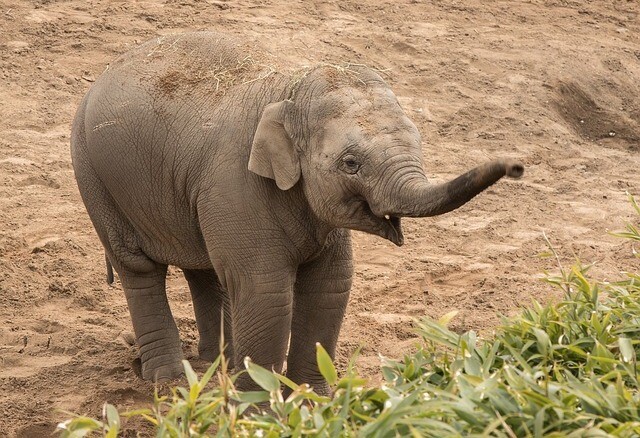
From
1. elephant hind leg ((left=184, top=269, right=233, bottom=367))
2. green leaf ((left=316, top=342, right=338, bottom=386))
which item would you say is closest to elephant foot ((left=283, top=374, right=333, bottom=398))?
elephant hind leg ((left=184, top=269, right=233, bottom=367))

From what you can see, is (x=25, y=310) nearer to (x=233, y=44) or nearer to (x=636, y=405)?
(x=233, y=44)

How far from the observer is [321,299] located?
575cm

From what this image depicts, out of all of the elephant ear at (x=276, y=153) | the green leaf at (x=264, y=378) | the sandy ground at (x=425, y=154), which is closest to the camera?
the green leaf at (x=264, y=378)

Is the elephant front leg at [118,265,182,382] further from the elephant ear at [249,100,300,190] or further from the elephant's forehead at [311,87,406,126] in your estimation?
the elephant's forehead at [311,87,406,126]

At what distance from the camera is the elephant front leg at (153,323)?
6.27 metres

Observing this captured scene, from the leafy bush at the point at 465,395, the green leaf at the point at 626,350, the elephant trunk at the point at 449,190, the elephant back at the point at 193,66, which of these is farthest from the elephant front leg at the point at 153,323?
the green leaf at the point at 626,350

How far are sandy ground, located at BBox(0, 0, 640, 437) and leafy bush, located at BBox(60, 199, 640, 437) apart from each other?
1.25m

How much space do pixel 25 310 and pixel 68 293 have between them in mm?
313

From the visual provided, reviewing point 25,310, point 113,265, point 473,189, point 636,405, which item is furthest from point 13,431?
point 636,405

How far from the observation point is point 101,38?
34.4 ft

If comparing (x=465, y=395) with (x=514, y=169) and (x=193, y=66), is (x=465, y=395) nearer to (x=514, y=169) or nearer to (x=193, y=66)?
(x=514, y=169)

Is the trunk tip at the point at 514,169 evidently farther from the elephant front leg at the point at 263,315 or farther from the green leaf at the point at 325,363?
the elephant front leg at the point at 263,315

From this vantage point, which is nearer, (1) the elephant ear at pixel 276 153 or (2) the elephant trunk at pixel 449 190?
(2) the elephant trunk at pixel 449 190

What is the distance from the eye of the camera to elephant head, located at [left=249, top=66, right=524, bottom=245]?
4.86 m
